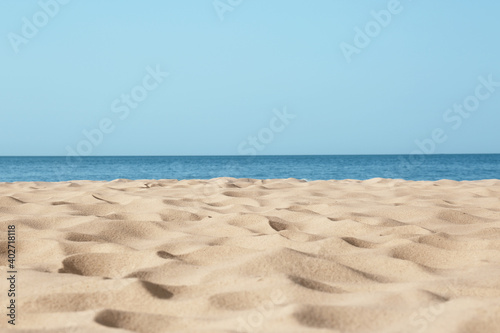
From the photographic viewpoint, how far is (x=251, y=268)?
6.10 ft

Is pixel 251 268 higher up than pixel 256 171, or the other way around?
pixel 251 268

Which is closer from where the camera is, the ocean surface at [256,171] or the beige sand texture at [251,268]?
the beige sand texture at [251,268]

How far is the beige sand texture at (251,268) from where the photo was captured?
1359mm

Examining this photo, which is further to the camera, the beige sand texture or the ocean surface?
the ocean surface

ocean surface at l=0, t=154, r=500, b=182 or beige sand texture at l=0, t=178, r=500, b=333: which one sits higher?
beige sand texture at l=0, t=178, r=500, b=333

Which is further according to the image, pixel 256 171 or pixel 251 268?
pixel 256 171

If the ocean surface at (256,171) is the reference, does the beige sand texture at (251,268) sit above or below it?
above

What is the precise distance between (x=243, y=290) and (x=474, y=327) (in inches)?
26.2

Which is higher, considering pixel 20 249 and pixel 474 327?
pixel 474 327

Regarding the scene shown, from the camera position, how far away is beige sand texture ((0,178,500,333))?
4.46ft

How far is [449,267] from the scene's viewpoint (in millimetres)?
2006

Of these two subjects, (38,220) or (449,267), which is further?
(38,220)

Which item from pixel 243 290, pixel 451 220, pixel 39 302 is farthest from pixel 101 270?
pixel 451 220

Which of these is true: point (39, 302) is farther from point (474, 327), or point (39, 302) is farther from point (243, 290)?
point (474, 327)
